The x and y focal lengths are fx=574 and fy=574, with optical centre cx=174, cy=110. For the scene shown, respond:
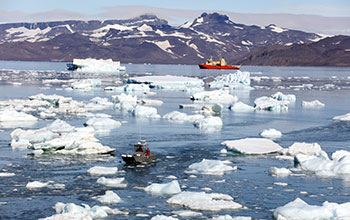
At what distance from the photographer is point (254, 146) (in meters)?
21.3

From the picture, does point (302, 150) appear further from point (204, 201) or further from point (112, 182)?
point (112, 182)

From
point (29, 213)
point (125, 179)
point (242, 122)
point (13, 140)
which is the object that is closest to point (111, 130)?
point (13, 140)

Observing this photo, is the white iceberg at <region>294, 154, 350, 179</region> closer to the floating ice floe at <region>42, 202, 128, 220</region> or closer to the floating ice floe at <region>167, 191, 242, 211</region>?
the floating ice floe at <region>167, 191, 242, 211</region>

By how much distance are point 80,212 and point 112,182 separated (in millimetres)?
3286

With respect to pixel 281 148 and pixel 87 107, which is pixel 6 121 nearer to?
pixel 87 107

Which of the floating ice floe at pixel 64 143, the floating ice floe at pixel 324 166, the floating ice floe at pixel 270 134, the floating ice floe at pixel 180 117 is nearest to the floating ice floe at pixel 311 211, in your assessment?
the floating ice floe at pixel 324 166

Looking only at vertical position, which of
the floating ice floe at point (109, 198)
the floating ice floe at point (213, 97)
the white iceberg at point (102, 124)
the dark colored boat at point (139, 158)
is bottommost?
the floating ice floe at point (109, 198)

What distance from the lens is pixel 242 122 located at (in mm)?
30125

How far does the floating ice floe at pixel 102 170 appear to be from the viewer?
17.1 m

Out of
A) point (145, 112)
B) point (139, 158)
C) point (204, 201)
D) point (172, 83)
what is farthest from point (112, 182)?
point (172, 83)

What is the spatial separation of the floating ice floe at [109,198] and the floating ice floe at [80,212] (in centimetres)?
68

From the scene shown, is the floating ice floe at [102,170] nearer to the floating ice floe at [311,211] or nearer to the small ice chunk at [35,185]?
the small ice chunk at [35,185]

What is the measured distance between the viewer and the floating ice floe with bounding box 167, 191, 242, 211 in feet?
44.7

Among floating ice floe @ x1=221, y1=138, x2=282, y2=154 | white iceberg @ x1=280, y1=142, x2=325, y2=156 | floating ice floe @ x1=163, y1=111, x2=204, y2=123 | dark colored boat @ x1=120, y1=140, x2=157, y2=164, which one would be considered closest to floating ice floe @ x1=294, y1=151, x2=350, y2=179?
white iceberg @ x1=280, y1=142, x2=325, y2=156
